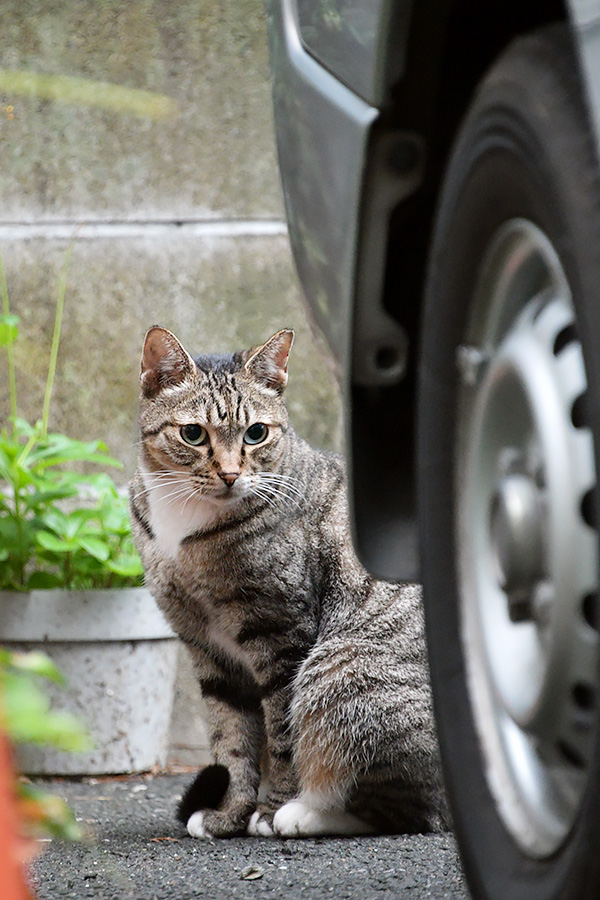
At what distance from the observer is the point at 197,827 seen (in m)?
2.47

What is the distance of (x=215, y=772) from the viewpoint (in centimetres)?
252

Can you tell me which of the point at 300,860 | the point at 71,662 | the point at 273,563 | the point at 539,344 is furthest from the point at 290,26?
the point at 71,662

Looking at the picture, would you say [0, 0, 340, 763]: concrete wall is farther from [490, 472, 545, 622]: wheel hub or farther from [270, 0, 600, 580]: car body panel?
[490, 472, 545, 622]: wheel hub

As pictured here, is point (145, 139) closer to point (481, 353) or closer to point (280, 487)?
point (280, 487)

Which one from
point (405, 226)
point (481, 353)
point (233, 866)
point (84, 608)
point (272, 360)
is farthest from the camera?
point (84, 608)

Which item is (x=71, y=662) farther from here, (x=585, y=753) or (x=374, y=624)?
(x=585, y=753)

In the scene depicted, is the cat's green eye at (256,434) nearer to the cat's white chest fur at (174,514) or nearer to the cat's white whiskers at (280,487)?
the cat's white whiskers at (280,487)

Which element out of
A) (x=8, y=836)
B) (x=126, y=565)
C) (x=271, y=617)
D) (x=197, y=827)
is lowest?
(x=197, y=827)

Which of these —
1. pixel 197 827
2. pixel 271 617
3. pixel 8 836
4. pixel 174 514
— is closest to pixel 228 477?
pixel 174 514

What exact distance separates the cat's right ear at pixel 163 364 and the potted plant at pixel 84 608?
35 centimetres

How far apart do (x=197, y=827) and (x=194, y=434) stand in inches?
38.8

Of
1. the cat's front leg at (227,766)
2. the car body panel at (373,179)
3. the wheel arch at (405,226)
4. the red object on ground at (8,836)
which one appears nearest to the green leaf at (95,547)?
the cat's front leg at (227,766)

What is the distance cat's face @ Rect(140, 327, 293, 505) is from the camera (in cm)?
266

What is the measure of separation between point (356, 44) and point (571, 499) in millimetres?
696
